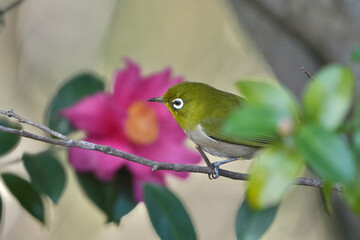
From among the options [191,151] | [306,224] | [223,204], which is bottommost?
[306,224]

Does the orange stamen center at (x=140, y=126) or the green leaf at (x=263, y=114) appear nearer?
the green leaf at (x=263, y=114)

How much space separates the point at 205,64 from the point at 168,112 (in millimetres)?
1851

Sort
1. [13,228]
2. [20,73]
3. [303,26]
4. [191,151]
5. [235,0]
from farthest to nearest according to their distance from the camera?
[20,73] < [13,228] < [235,0] < [303,26] < [191,151]

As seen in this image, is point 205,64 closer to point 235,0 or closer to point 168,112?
point 235,0

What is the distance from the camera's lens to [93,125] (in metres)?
0.95

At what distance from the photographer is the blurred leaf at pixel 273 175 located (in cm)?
37

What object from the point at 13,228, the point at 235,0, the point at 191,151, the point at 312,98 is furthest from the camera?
the point at 13,228

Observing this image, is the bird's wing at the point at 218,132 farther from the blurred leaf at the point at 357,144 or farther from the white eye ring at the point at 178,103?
the blurred leaf at the point at 357,144

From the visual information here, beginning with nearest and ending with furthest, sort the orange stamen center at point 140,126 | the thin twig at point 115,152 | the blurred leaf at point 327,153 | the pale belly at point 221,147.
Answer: the blurred leaf at point 327,153 → the thin twig at point 115,152 → the orange stamen center at point 140,126 → the pale belly at point 221,147

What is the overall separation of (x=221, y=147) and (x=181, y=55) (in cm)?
194

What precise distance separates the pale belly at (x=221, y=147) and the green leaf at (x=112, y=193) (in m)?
0.23

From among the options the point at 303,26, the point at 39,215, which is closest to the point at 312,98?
the point at 39,215

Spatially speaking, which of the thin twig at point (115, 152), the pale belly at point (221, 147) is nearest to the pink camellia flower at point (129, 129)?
the pale belly at point (221, 147)

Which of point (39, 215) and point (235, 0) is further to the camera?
point (235, 0)
